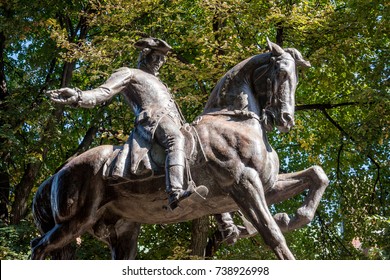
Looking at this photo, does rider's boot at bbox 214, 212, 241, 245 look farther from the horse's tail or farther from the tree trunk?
the tree trunk

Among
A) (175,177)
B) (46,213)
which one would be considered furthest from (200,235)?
(175,177)

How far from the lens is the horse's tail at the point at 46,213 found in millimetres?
8453

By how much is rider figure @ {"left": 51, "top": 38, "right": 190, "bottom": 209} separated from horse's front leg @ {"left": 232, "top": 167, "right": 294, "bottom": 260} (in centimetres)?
56

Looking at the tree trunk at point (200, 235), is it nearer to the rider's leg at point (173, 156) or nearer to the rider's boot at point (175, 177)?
the rider's leg at point (173, 156)

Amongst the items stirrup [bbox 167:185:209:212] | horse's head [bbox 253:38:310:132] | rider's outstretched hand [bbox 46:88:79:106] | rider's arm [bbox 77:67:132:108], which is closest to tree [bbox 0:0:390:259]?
rider's arm [bbox 77:67:132:108]

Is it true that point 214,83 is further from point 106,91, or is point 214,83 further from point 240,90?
point 106,91

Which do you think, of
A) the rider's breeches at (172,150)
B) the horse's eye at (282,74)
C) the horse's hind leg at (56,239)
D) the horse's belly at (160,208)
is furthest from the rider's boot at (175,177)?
the horse's eye at (282,74)

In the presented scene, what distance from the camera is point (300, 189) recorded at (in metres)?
8.34

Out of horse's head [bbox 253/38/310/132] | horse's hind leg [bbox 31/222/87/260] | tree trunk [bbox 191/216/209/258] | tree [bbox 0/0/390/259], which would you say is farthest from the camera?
tree [bbox 0/0/390/259]

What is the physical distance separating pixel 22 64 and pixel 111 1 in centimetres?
396

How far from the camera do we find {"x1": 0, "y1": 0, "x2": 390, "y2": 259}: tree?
16.1 metres

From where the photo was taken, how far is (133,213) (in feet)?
27.5

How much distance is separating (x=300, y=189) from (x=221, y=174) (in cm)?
94
